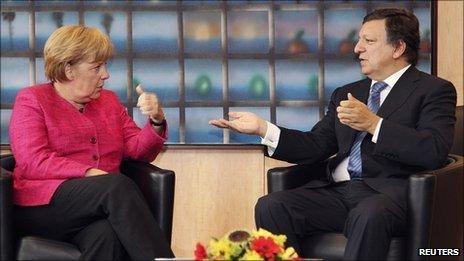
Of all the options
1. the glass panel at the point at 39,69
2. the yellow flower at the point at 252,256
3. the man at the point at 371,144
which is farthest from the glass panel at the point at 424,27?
the yellow flower at the point at 252,256

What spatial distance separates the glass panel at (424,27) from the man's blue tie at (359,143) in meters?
0.77

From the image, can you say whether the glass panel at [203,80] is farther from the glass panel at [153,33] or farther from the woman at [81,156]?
the woman at [81,156]

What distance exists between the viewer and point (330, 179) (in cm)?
379

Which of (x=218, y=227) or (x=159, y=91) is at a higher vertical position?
(x=159, y=91)

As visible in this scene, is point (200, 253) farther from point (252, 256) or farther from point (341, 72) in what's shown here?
point (341, 72)

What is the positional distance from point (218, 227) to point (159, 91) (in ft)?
2.69

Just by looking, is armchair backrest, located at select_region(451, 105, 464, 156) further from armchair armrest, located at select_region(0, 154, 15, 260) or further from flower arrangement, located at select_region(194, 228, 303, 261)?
armchair armrest, located at select_region(0, 154, 15, 260)

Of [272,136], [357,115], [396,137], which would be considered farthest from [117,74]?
[396,137]

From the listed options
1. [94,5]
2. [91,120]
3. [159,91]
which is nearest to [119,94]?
[159,91]

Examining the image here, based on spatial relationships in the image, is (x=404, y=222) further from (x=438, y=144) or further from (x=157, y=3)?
(x=157, y=3)

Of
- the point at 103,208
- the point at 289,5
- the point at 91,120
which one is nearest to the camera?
the point at 103,208

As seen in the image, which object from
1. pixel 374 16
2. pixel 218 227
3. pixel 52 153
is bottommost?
pixel 218 227

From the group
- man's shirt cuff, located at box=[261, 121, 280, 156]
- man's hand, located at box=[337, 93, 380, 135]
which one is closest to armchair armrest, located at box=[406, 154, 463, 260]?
man's hand, located at box=[337, 93, 380, 135]

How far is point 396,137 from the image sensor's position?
3.39 metres
